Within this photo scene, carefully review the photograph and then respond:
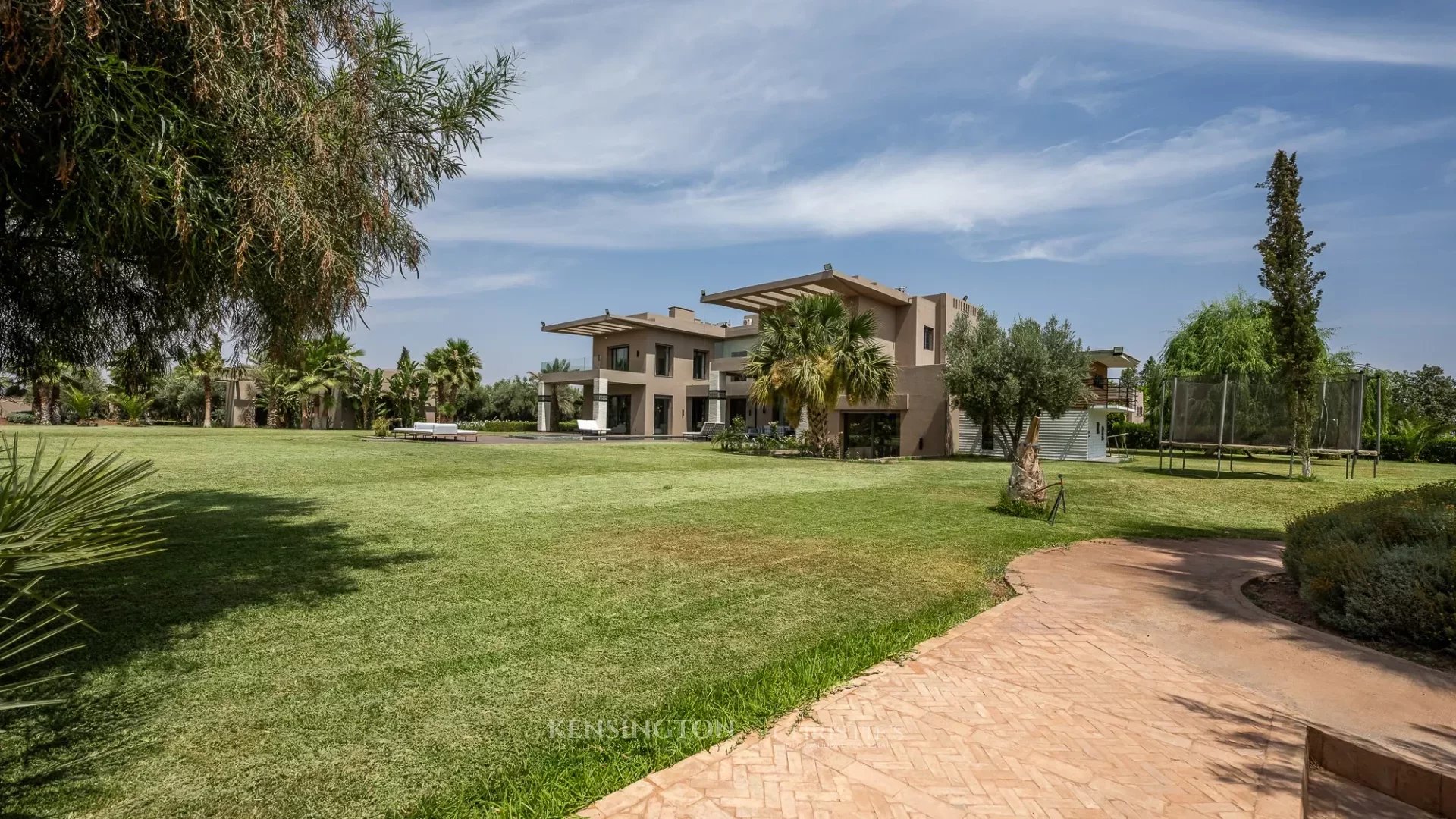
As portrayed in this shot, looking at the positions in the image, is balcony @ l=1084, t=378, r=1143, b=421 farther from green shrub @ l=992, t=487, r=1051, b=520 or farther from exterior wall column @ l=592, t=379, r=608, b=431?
exterior wall column @ l=592, t=379, r=608, b=431

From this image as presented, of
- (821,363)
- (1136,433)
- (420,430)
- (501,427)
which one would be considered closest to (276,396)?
(501,427)

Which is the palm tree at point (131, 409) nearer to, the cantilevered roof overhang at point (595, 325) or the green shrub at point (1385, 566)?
the cantilevered roof overhang at point (595, 325)

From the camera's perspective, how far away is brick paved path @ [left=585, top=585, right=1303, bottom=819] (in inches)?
112

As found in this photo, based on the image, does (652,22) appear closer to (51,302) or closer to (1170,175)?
(51,302)

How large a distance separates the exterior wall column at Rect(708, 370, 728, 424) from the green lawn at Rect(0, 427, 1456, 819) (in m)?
28.5

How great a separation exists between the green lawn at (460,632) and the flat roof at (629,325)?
1144 inches

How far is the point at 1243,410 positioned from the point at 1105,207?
1023 cm

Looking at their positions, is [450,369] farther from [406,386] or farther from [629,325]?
[629,325]

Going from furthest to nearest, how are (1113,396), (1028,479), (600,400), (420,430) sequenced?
(600,400) < (1113,396) < (420,430) < (1028,479)

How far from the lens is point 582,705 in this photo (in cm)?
384

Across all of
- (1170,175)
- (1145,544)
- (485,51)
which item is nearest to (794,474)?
(1145,544)

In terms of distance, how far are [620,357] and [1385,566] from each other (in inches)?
1607

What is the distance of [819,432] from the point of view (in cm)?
2492

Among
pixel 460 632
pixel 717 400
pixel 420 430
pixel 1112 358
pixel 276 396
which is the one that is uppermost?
pixel 1112 358
